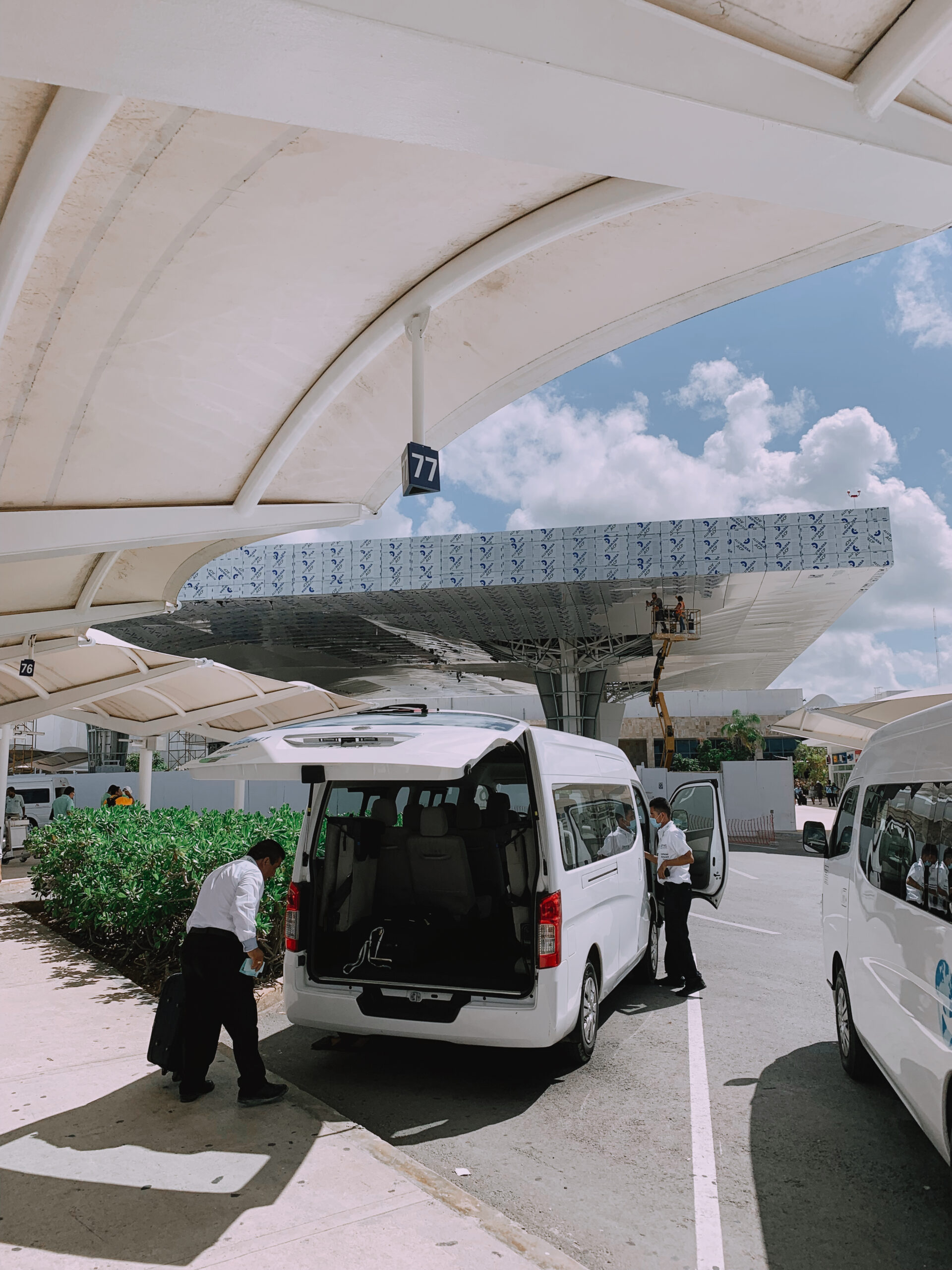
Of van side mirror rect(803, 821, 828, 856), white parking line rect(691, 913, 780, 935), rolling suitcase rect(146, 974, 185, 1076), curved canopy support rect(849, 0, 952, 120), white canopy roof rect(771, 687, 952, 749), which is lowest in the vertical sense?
white parking line rect(691, 913, 780, 935)

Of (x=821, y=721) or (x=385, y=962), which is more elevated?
(x=821, y=721)

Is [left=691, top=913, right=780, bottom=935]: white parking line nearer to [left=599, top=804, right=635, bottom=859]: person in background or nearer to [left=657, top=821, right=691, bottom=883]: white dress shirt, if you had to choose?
[left=657, top=821, right=691, bottom=883]: white dress shirt

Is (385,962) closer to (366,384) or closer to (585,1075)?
(585,1075)

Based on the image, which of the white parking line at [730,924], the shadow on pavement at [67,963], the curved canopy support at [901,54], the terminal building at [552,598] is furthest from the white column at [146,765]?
the curved canopy support at [901,54]

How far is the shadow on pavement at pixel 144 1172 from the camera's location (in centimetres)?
374

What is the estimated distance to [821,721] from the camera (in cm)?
2491

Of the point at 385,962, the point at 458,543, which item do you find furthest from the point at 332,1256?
the point at 458,543

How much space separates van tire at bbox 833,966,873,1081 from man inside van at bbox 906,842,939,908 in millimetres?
1755

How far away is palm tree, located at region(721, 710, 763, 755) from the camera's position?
2692 inches

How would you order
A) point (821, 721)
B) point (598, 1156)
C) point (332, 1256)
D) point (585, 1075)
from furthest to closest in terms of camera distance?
point (821, 721)
point (585, 1075)
point (598, 1156)
point (332, 1256)

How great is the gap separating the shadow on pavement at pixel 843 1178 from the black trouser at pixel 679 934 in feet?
6.92

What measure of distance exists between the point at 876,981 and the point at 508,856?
2.50 meters

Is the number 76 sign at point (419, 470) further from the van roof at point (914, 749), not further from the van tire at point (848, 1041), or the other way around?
the van tire at point (848, 1041)

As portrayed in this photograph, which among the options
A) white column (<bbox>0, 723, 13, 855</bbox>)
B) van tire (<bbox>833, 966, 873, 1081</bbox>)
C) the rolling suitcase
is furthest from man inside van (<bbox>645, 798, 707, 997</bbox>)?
white column (<bbox>0, 723, 13, 855</bbox>)
